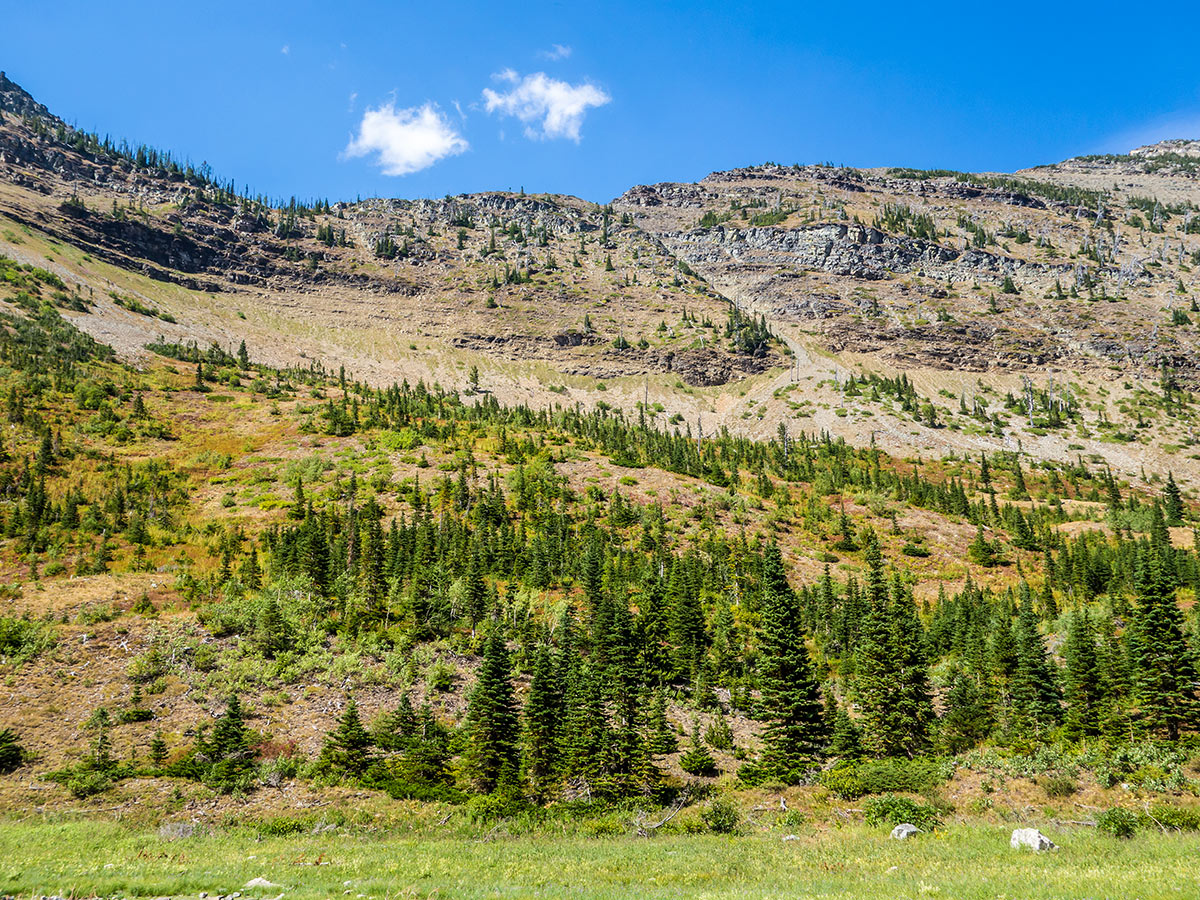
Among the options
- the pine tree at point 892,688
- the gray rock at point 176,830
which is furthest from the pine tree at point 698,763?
the gray rock at point 176,830

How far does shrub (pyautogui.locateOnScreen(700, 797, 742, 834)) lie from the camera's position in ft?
80.6

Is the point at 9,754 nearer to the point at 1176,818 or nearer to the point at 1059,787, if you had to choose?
the point at 1059,787

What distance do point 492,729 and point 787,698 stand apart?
15.3 metres

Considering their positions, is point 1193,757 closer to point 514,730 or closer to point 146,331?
point 514,730

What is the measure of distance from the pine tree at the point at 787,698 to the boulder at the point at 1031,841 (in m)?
12.4

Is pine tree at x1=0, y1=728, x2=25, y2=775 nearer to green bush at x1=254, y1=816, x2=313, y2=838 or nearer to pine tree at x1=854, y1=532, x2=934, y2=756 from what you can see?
green bush at x1=254, y1=816, x2=313, y2=838

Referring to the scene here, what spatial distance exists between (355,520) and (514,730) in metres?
41.3

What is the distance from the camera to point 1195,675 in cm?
3073

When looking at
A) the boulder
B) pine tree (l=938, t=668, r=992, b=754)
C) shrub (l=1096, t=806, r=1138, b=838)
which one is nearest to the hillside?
pine tree (l=938, t=668, r=992, b=754)

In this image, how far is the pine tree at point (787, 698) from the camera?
100 feet

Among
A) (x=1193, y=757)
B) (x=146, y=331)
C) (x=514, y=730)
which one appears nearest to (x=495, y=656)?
(x=514, y=730)

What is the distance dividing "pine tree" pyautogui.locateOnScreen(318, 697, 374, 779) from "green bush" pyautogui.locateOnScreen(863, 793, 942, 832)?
22073 millimetres

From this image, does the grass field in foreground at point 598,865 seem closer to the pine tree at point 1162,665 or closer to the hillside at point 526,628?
the hillside at point 526,628

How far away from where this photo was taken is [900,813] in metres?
22.6
